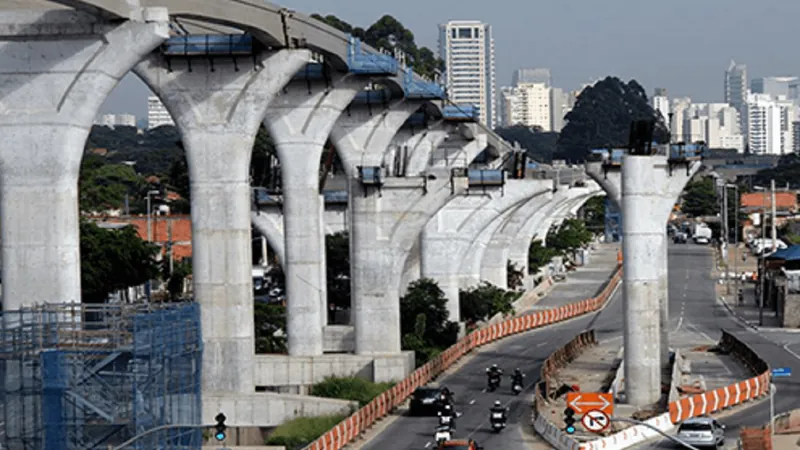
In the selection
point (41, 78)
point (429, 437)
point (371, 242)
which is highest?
point (41, 78)

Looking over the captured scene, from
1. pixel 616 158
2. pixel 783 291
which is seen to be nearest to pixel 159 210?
pixel 783 291

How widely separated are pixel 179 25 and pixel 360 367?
17.3 meters

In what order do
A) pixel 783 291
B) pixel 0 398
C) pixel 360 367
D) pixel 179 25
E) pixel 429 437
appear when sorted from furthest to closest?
pixel 783 291 → pixel 360 367 → pixel 179 25 → pixel 429 437 → pixel 0 398

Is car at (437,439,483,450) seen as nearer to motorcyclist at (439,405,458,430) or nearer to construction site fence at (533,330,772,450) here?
construction site fence at (533,330,772,450)

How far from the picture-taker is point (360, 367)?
69562mm

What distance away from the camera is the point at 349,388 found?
216 feet

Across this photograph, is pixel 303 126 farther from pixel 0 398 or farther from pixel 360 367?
pixel 0 398

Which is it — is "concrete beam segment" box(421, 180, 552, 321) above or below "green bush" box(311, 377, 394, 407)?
→ above

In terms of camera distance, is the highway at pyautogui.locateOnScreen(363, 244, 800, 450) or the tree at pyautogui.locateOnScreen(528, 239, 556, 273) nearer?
the highway at pyautogui.locateOnScreen(363, 244, 800, 450)

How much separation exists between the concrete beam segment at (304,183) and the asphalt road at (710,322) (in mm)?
19040

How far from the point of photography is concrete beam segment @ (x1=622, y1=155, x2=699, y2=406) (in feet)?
197

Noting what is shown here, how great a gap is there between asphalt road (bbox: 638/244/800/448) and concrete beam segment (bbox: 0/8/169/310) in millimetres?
20363

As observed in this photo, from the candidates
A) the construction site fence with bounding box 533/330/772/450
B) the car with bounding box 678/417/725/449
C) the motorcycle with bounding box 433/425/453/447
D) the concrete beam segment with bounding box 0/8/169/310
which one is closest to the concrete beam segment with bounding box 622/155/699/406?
the construction site fence with bounding box 533/330/772/450

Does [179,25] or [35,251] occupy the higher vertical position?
[179,25]
